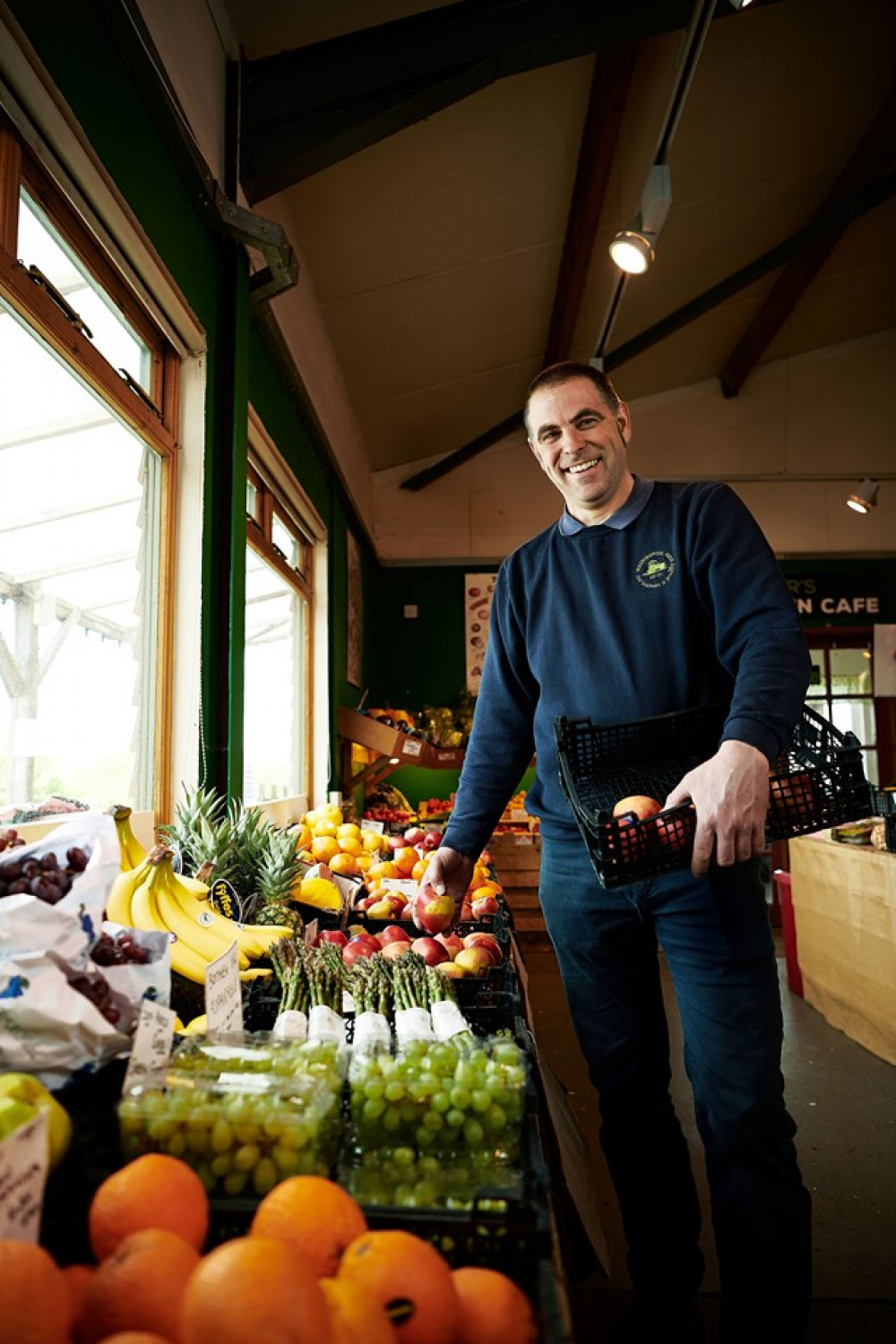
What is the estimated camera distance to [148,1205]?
0.68 meters

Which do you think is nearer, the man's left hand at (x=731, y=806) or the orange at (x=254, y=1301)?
the orange at (x=254, y=1301)

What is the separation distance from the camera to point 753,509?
7863 millimetres

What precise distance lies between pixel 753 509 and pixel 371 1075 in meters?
7.82

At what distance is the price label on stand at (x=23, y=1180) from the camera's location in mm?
626

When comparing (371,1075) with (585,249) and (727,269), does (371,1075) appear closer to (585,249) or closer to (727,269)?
(585,249)

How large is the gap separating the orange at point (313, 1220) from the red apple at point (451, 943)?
1.19 m

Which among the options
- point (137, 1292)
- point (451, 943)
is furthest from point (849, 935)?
point (137, 1292)

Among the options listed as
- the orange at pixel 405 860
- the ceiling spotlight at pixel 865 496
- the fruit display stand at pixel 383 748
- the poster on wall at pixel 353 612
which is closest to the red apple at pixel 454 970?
the orange at pixel 405 860

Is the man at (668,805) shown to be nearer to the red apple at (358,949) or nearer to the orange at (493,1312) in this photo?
the red apple at (358,949)

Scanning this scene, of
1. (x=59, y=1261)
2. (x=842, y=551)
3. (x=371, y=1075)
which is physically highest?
(x=842, y=551)

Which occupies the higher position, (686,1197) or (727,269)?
(727,269)

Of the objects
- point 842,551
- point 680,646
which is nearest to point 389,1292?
point 680,646

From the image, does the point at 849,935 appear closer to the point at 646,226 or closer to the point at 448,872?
the point at 448,872

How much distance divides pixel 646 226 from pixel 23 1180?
410 cm
